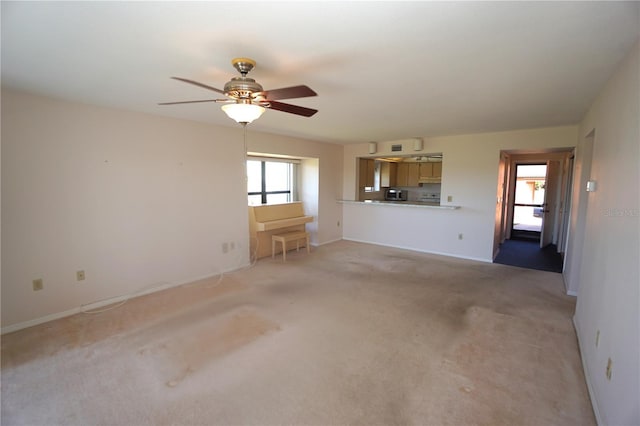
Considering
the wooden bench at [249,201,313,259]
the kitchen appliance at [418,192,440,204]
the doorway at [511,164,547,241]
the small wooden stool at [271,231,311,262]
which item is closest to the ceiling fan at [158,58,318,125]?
the wooden bench at [249,201,313,259]

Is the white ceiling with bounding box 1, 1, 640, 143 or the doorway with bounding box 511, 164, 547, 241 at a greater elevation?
the white ceiling with bounding box 1, 1, 640, 143

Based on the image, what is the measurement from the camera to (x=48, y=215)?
2900 millimetres

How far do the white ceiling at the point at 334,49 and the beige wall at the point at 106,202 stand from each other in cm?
37

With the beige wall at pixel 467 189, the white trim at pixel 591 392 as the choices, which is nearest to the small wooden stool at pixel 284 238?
the beige wall at pixel 467 189

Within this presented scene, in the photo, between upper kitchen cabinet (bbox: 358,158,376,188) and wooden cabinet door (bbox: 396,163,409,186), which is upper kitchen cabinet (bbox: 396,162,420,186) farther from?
upper kitchen cabinet (bbox: 358,158,376,188)

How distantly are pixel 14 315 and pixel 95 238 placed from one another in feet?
3.02

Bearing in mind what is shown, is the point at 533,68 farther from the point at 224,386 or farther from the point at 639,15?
the point at 224,386

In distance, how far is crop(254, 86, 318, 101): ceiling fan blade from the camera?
1799 mm

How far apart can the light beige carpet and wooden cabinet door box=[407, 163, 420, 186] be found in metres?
4.03

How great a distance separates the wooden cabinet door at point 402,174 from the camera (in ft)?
24.8

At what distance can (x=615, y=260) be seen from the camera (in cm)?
173

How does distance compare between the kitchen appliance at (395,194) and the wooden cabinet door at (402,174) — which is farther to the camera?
the kitchen appliance at (395,194)

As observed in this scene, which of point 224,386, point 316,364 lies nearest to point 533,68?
point 316,364

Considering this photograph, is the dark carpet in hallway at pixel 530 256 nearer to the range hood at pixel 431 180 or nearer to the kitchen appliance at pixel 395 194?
the range hood at pixel 431 180
